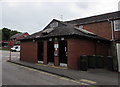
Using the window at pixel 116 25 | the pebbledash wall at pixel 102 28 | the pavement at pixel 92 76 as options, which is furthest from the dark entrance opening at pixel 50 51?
the window at pixel 116 25

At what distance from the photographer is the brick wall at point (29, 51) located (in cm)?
1495

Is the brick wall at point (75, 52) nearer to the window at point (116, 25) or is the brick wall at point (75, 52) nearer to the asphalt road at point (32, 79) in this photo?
the asphalt road at point (32, 79)

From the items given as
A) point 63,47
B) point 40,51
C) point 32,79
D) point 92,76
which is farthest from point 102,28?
point 32,79

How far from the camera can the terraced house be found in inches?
447

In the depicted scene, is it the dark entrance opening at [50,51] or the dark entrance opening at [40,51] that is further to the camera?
the dark entrance opening at [40,51]

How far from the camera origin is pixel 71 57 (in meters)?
11.1

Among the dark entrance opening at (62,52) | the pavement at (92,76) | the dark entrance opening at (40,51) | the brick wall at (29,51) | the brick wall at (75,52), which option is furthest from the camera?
the brick wall at (29,51)

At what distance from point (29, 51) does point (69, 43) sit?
21.5 ft

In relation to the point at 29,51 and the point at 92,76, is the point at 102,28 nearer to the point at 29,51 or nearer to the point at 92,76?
the point at 29,51

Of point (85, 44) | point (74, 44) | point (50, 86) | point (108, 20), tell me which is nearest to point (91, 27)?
point (108, 20)

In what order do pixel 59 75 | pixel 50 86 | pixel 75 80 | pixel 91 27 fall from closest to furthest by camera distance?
pixel 50 86 → pixel 75 80 → pixel 59 75 → pixel 91 27

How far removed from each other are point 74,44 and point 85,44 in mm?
1525

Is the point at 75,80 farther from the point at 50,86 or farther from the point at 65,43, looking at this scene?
the point at 65,43

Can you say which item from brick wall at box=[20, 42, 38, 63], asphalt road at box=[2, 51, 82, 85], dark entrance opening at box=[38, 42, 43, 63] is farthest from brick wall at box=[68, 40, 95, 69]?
brick wall at box=[20, 42, 38, 63]
